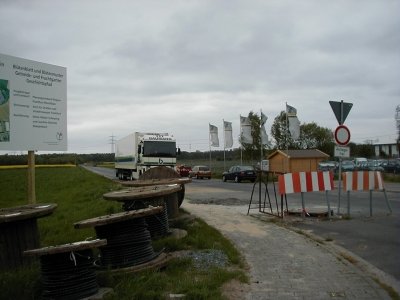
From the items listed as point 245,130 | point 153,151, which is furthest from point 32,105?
point 245,130

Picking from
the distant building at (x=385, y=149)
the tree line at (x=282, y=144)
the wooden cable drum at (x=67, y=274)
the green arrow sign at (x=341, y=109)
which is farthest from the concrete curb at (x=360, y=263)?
the distant building at (x=385, y=149)

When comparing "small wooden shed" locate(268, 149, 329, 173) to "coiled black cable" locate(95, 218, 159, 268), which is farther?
"small wooden shed" locate(268, 149, 329, 173)

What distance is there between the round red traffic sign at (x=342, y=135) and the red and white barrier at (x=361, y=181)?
2.98 feet

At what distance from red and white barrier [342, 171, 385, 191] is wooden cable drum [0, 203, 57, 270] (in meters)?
9.51

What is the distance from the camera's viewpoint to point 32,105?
27.3 ft

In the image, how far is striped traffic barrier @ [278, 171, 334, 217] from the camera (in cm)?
1330

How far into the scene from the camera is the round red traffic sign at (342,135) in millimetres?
13969

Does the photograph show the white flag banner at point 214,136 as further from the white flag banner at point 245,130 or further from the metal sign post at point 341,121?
the metal sign post at point 341,121

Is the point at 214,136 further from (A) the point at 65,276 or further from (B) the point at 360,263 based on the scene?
(A) the point at 65,276

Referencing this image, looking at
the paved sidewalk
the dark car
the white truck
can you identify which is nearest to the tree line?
the dark car

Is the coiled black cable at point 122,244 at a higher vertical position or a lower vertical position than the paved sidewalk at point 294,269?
higher

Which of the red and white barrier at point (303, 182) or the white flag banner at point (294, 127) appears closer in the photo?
the red and white barrier at point (303, 182)

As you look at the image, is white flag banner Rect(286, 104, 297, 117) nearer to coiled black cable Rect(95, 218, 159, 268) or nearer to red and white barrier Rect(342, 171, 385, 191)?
red and white barrier Rect(342, 171, 385, 191)

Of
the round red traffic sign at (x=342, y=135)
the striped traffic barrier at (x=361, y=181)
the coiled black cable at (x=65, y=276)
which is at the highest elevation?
the round red traffic sign at (x=342, y=135)
